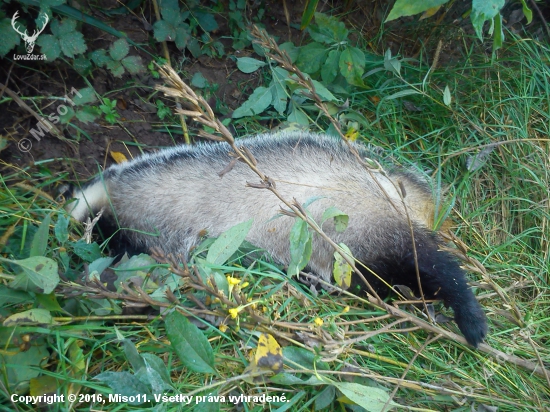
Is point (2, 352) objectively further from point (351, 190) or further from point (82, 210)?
point (351, 190)

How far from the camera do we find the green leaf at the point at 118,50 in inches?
122

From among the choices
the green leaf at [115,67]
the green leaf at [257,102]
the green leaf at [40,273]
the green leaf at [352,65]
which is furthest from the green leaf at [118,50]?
the green leaf at [40,273]

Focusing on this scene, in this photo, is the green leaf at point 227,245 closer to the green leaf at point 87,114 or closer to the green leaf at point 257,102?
the green leaf at point 257,102

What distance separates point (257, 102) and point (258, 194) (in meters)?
0.87

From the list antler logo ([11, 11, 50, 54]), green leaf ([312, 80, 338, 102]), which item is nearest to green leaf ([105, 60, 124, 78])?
antler logo ([11, 11, 50, 54])

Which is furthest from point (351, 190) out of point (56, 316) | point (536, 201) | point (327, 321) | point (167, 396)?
point (56, 316)

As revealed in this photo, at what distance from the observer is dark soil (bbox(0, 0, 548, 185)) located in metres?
3.08

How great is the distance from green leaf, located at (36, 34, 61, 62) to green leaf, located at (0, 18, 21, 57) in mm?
126

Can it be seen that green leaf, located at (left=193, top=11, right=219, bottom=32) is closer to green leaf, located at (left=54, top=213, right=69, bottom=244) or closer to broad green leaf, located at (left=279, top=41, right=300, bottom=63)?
broad green leaf, located at (left=279, top=41, right=300, bottom=63)

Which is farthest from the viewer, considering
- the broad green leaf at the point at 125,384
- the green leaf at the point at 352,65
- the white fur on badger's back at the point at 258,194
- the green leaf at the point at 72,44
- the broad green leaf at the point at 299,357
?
the green leaf at the point at 352,65

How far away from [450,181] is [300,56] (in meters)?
1.24

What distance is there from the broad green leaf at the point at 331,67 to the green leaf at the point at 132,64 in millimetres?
1201

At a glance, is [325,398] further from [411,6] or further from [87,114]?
[87,114]

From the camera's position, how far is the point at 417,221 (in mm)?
2459
